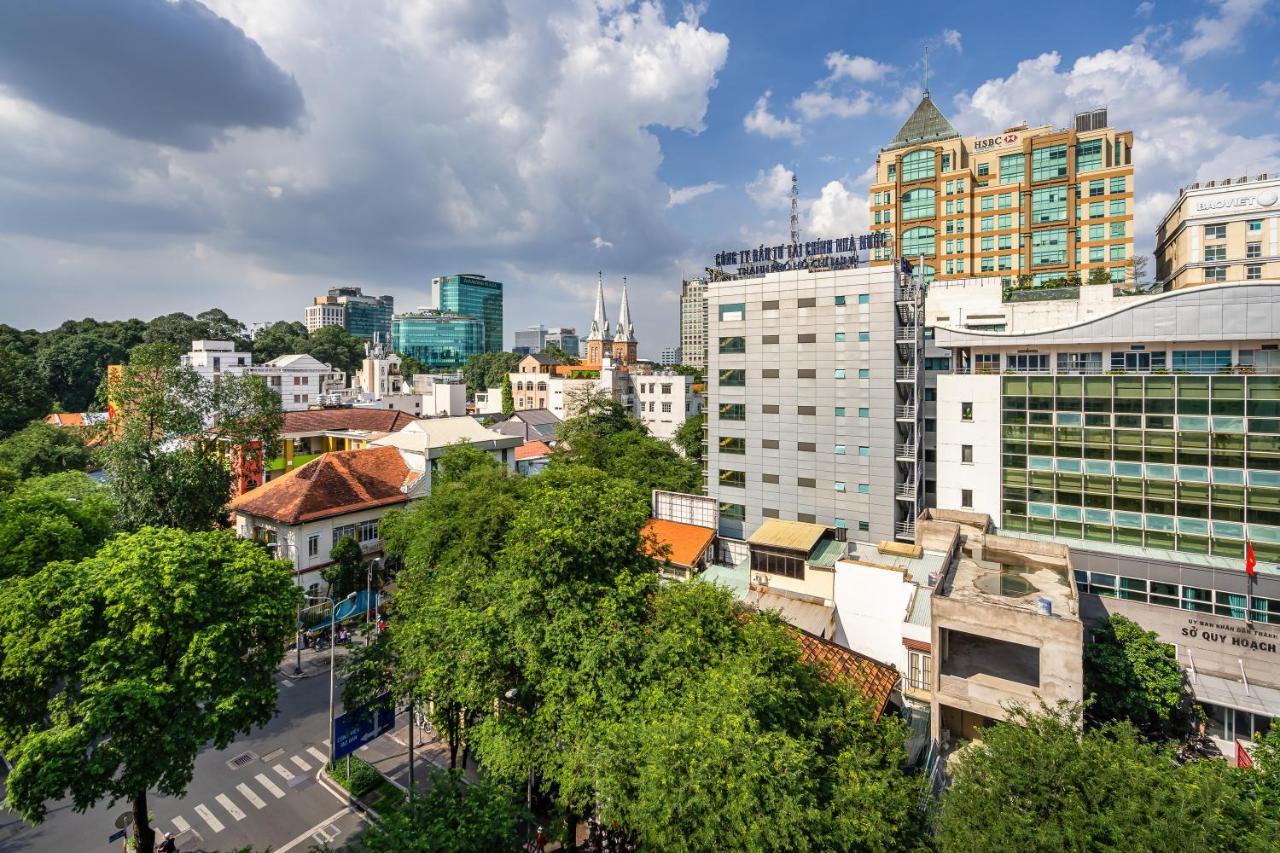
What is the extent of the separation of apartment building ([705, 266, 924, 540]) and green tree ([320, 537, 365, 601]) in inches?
1094

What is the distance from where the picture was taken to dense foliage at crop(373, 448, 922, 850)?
13.6 m

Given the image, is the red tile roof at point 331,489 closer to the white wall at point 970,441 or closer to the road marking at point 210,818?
the road marking at point 210,818

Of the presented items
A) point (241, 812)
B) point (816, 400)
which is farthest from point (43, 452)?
point (816, 400)

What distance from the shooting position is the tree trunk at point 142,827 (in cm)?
1794

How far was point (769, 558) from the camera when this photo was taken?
113 feet

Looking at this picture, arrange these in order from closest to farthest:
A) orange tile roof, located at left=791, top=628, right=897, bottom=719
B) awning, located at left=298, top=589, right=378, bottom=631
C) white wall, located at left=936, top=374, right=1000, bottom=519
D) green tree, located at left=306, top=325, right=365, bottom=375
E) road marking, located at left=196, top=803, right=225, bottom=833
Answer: road marking, located at left=196, top=803, right=225, bottom=833
orange tile roof, located at left=791, top=628, right=897, bottom=719
awning, located at left=298, top=589, right=378, bottom=631
white wall, located at left=936, top=374, right=1000, bottom=519
green tree, located at left=306, top=325, right=365, bottom=375

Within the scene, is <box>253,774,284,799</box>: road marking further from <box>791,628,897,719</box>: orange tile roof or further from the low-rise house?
<box>791,628,897,719</box>: orange tile roof

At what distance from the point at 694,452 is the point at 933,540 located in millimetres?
45039

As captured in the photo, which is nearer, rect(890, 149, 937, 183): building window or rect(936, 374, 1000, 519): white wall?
rect(936, 374, 1000, 519): white wall

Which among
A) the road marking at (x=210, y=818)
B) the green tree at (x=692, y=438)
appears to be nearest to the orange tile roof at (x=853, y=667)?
the road marking at (x=210, y=818)

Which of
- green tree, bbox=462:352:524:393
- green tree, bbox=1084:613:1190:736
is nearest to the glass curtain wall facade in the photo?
green tree, bbox=1084:613:1190:736

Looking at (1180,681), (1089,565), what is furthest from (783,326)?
(1180,681)

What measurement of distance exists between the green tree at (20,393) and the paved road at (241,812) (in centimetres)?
7375

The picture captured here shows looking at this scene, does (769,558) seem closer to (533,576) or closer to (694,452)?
(533,576)
